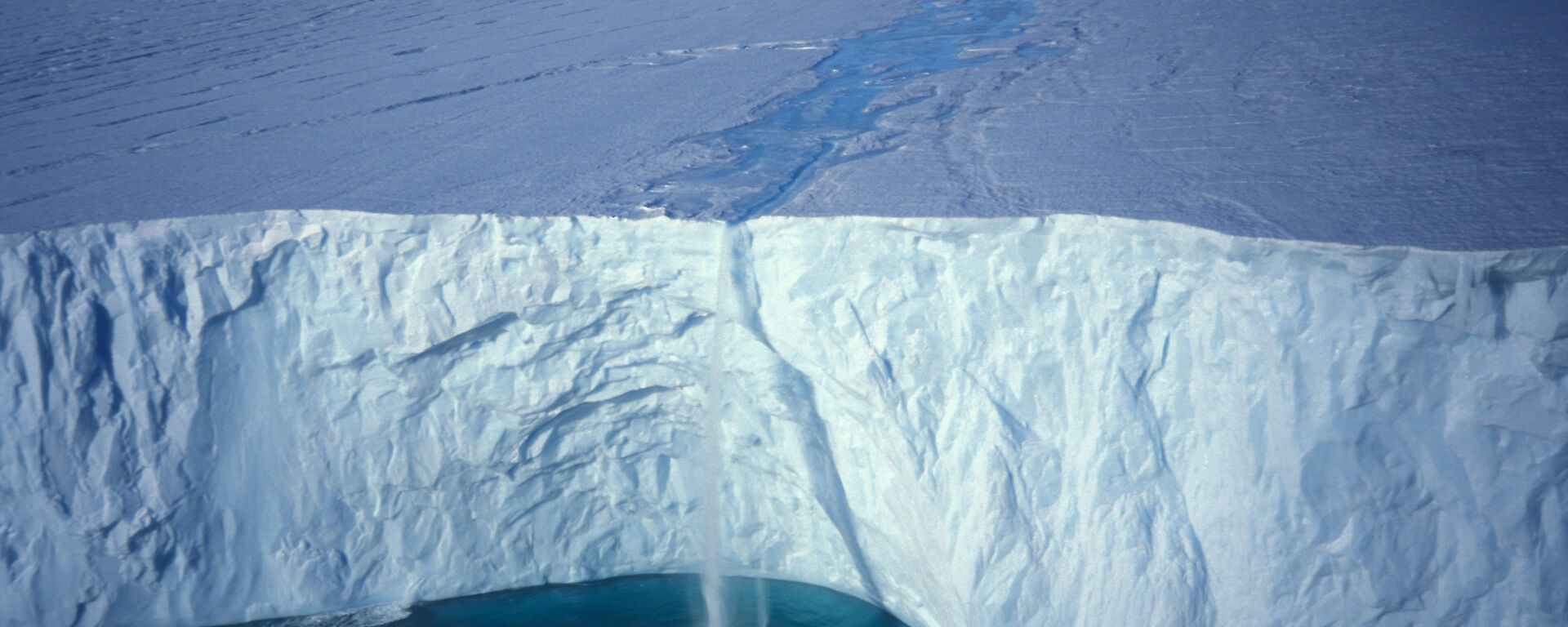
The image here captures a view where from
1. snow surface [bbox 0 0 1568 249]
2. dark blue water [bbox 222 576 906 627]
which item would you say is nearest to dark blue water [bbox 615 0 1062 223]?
snow surface [bbox 0 0 1568 249]

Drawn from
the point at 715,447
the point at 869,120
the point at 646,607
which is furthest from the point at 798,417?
the point at 869,120

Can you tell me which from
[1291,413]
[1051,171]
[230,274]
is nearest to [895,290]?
[1051,171]

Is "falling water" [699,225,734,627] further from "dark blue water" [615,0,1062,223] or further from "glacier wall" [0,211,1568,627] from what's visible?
"dark blue water" [615,0,1062,223]

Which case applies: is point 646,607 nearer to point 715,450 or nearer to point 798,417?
point 715,450

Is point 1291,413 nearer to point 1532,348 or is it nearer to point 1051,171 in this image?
point 1532,348

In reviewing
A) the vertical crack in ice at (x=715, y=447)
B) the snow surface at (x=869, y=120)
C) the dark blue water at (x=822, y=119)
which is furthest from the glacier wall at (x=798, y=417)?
the dark blue water at (x=822, y=119)
